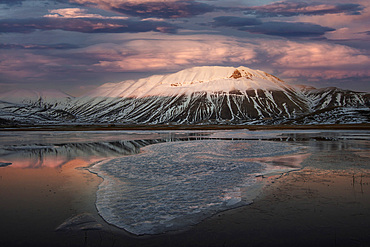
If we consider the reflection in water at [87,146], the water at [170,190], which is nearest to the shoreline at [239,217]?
the water at [170,190]

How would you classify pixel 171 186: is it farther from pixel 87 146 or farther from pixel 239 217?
pixel 87 146

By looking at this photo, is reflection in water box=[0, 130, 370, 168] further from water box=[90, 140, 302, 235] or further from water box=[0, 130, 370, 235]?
water box=[90, 140, 302, 235]

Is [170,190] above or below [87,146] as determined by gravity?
above

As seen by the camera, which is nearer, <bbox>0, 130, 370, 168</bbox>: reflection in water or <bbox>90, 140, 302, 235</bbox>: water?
<bbox>90, 140, 302, 235</bbox>: water

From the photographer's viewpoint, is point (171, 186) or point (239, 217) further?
point (171, 186)

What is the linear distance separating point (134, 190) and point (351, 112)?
164989 mm

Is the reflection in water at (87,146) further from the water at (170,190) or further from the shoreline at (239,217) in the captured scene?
the shoreline at (239,217)

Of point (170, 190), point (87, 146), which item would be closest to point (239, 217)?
point (170, 190)

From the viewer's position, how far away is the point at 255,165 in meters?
25.2

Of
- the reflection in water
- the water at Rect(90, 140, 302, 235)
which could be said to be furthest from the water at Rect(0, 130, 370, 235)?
the reflection in water

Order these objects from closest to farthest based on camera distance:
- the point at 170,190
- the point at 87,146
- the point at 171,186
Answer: the point at 170,190 → the point at 171,186 → the point at 87,146

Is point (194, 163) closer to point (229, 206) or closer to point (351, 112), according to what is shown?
point (229, 206)

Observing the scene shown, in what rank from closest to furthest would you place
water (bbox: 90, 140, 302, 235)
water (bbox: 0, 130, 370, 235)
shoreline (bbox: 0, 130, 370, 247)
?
shoreline (bbox: 0, 130, 370, 247)
water (bbox: 90, 140, 302, 235)
water (bbox: 0, 130, 370, 235)

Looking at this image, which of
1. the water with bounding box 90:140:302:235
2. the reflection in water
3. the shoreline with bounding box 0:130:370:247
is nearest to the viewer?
the shoreline with bounding box 0:130:370:247
